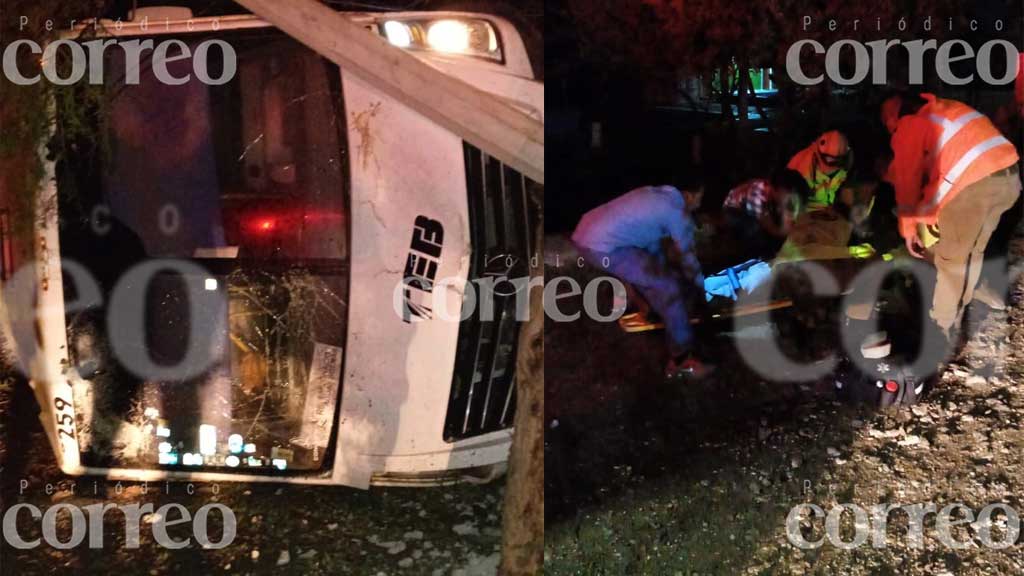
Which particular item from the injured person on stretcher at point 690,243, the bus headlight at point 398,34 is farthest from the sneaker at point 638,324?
the bus headlight at point 398,34

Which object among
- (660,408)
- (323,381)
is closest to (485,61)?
(323,381)

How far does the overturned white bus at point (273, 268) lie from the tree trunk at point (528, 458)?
0.11 m

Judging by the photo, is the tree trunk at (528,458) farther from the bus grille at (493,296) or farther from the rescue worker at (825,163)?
the rescue worker at (825,163)

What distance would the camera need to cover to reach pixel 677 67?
3012 millimetres

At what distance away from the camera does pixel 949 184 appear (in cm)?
351

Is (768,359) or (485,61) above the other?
(485,61)

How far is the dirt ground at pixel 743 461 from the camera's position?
9.71ft

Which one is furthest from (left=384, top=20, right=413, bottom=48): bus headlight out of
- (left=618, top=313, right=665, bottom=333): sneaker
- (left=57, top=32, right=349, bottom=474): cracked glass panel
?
(left=618, top=313, right=665, bottom=333): sneaker

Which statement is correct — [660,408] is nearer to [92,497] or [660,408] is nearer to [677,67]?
[677,67]

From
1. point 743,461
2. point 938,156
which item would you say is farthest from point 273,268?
point 938,156

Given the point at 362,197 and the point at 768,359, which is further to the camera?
the point at 768,359

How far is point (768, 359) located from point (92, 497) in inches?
105

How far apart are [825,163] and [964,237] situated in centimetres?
76

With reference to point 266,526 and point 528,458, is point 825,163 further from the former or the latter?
point 266,526
